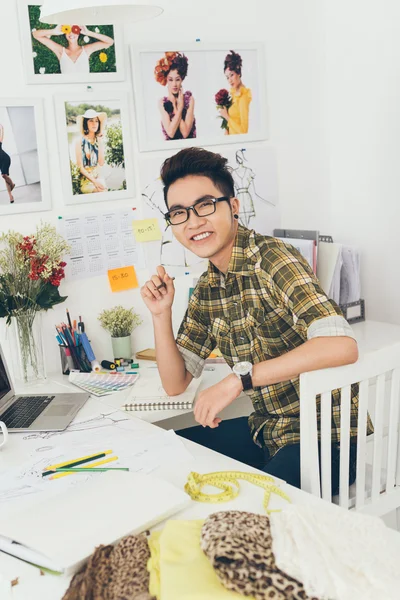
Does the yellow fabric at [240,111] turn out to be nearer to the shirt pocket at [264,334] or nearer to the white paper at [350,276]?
the white paper at [350,276]

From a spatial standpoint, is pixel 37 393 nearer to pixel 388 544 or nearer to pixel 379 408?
pixel 379 408

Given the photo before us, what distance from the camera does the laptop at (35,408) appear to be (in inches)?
68.9

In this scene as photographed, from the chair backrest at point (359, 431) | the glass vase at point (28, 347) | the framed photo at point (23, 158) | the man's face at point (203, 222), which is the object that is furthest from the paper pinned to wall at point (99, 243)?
the chair backrest at point (359, 431)

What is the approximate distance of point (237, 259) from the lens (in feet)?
6.07

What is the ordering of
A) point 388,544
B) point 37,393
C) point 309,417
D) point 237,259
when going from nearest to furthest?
point 388,544 < point 309,417 < point 237,259 < point 37,393

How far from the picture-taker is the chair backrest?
58.2 inches

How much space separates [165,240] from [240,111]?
58cm

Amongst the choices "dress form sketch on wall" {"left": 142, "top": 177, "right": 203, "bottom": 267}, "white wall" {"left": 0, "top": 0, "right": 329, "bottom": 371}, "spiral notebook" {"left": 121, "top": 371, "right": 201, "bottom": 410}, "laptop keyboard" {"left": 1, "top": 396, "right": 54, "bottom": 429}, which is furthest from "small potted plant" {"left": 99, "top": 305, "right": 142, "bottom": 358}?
"laptop keyboard" {"left": 1, "top": 396, "right": 54, "bottom": 429}

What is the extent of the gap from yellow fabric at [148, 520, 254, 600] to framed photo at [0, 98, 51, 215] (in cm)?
143

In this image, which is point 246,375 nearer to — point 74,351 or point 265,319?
point 265,319

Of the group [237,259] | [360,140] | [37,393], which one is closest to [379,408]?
[237,259]

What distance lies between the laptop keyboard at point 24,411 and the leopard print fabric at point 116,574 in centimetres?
75

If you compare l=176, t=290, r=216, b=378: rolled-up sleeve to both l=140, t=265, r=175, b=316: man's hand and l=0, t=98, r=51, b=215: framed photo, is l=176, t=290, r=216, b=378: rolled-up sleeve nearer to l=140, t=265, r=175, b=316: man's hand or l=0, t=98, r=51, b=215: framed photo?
l=140, t=265, r=175, b=316: man's hand

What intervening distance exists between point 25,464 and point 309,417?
0.61m
